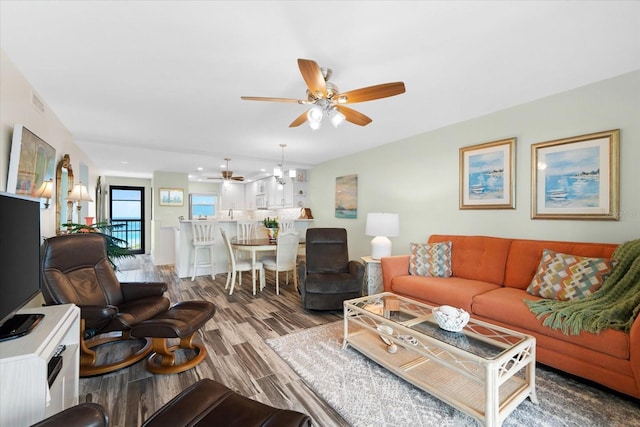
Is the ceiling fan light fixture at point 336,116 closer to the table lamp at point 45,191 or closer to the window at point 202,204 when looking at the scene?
the table lamp at point 45,191

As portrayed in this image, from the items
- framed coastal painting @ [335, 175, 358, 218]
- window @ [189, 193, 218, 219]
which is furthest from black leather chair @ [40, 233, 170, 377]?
window @ [189, 193, 218, 219]

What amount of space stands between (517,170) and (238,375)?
3374mm

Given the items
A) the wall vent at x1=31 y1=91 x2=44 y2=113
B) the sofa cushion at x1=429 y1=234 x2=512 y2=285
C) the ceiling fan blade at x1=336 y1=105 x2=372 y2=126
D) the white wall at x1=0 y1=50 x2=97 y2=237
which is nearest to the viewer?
the white wall at x1=0 y1=50 x2=97 y2=237

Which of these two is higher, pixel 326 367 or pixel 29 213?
pixel 29 213

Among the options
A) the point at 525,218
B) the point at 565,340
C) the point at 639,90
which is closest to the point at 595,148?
the point at 639,90

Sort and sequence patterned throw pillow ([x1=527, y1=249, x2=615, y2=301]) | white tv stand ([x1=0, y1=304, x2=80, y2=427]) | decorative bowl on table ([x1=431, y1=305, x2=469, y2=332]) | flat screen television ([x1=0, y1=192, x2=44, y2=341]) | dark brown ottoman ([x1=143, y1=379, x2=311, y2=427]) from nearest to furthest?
white tv stand ([x1=0, y1=304, x2=80, y2=427]) < dark brown ottoman ([x1=143, y1=379, x2=311, y2=427]) < flat screen television ([x1=0, y1=192, x2=44, y2=341]) < decorative bowl on table ([x1=431, y1=305, x2=469, y2=332]) < patterned throw pillow ([x1=527, y1=249, x2=615, y2=301])

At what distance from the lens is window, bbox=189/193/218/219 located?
362 inches

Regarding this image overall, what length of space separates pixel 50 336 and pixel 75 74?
222 cm

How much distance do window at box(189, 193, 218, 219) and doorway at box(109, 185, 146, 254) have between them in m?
1.42

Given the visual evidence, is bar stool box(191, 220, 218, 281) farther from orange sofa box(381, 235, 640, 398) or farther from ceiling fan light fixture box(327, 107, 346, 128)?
ceiling fan light fixture box(327, 107, 346, 128)

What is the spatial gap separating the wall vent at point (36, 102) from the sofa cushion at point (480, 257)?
4543 mm

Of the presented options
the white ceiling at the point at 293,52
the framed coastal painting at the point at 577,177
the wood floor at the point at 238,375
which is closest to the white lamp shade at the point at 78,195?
the white ceiling at the point at 293,52

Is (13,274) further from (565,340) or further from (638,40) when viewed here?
(638,40)

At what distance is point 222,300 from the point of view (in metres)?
3.80
